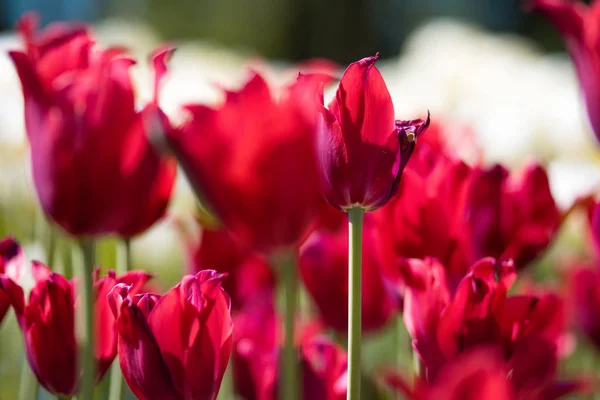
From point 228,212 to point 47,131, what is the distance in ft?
0.34

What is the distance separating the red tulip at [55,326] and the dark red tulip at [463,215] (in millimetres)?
133

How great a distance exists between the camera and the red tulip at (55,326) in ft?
1.28

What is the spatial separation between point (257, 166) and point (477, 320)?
0.42 feet

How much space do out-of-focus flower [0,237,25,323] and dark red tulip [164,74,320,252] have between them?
0.52ft

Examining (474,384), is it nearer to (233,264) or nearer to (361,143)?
(361,143)

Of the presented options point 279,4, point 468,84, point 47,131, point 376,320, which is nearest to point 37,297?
point 47,131

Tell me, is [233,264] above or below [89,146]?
below

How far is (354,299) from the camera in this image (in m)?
0.33

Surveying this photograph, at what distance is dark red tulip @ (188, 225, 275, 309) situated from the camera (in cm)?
60

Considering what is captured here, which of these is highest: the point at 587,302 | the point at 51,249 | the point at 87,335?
the point at 87,335

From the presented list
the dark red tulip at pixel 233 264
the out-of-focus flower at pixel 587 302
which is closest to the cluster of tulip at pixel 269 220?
the dark red tulip at pixel 233 264

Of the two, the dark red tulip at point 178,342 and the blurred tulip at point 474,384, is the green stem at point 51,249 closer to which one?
the dark red tulip at point 178,342

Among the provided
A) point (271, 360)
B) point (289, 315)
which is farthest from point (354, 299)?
point (271, 360)

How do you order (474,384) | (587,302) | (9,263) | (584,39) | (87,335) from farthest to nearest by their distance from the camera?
1. (587,302)
2. (584,39)
3. (9,263)
4. (87,335)
5. (474,384)
